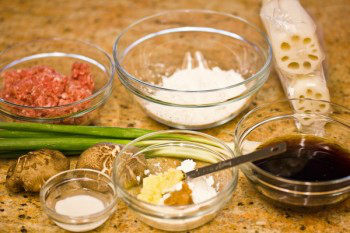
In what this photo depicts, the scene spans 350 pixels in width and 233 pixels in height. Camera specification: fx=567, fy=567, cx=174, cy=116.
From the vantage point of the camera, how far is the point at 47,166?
175 centimetres

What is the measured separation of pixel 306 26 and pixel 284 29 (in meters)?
0.08

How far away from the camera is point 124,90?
2.31 m

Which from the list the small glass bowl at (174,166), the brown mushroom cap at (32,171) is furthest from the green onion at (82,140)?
the brown mushroom cap at (32,171)

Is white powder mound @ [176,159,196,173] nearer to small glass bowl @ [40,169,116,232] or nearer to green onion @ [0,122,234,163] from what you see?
green onion @ [0,122,234,163]

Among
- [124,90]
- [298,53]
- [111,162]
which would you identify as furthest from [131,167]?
[298,53]

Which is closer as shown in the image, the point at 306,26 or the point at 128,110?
the point at 306,26

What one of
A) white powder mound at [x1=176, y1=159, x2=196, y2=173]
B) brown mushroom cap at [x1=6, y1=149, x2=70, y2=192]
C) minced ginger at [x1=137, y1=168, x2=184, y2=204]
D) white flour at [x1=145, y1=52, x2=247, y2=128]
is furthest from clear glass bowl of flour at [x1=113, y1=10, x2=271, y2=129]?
brown mushroom cap at [x1=6, y1=149, x2=70, y2=192]

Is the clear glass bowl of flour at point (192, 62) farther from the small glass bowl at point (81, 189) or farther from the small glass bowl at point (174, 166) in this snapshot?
the small glass bowl at point (81, 189)

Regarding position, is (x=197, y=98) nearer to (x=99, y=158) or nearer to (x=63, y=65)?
(x=99, y=158)

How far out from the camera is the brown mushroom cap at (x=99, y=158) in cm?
176

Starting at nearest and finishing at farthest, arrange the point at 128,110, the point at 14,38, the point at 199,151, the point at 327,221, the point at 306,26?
the point at 327,221
the point at 199,151
the point at 306,26
the point at 128,110
the point at 14,38

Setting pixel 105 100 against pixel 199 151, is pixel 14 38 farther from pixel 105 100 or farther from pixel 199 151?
pixel 199 151

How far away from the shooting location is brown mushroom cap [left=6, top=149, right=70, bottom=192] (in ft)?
5.64

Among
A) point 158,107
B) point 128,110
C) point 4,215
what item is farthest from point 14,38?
point 4,215
